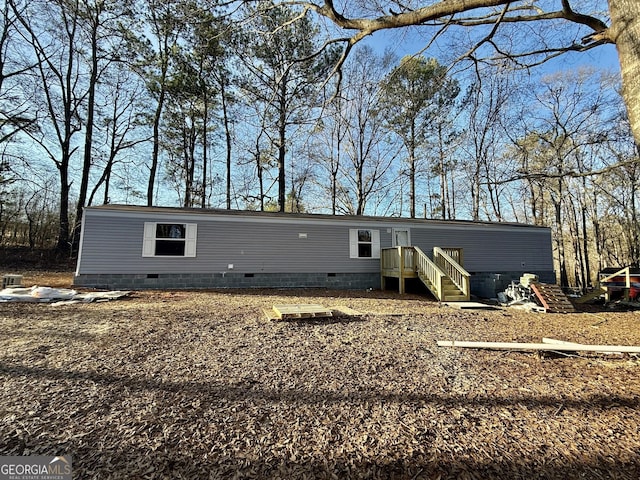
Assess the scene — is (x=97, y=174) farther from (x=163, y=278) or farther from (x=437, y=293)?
(x=437, y=293)

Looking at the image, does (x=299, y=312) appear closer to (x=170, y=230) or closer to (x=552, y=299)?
(x=170, y=230)

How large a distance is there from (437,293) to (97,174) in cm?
1874

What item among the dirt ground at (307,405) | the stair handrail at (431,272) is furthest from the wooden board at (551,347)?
the stair handrail at (431,272)

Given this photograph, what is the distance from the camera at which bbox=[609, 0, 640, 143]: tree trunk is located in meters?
2.62

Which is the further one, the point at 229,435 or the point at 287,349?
the point at 287,349

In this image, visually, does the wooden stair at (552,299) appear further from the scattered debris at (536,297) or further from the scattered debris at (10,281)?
the scattered debris at (10,281)

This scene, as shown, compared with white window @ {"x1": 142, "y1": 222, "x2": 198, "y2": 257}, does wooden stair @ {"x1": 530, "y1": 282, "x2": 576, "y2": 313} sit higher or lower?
lower

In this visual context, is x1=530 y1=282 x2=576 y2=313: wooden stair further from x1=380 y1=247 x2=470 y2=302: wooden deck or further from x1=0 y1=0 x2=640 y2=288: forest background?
x1=0 y1=0 x2=640 y2=288: forest background

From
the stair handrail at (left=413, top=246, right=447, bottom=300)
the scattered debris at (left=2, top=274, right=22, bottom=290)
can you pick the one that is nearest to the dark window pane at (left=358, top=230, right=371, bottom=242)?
the stair handrail at (left=413, top=246, right=447, bottom=300)

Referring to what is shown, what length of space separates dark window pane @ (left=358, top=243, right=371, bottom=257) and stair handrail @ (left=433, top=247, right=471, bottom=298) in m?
2.49

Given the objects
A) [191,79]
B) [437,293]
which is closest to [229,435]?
[437,293]

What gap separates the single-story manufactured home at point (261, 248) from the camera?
8.48 meters

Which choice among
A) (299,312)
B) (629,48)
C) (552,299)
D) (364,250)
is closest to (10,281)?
(299,312)

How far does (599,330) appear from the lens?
16.1ft
